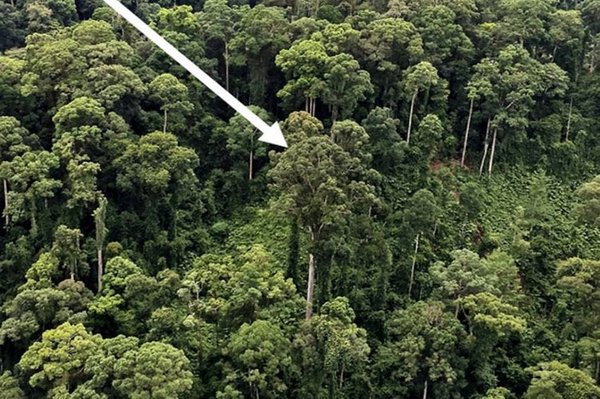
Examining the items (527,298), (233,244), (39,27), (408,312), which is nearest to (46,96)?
(39,27)

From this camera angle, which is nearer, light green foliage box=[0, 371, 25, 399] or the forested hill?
light green foliage box=[0, 371, 25, 399]

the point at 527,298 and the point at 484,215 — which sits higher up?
the point at 484,215

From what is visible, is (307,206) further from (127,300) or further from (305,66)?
(305,66)

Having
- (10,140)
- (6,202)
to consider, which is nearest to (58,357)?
(6,202)

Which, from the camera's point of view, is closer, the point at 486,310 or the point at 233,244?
the point at 486,310

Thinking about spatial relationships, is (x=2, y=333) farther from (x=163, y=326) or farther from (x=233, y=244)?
(x=233, y=244)

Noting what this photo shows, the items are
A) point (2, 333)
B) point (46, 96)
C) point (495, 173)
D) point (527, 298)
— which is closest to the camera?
A: point (2, 333)

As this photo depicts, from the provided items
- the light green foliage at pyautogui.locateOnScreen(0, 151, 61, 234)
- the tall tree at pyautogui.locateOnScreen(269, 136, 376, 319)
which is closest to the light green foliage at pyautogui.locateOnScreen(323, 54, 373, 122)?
the tall tree at pyautogui.locateOnScreen(269, 136, 376, 319)

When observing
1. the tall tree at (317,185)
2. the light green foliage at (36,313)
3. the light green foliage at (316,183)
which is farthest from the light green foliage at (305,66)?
the light green foliage at (36,313)

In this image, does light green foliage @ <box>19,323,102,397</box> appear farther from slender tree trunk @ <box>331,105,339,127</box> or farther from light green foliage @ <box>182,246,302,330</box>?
slender tree trunk @ <box>331,105,339,127</box>
